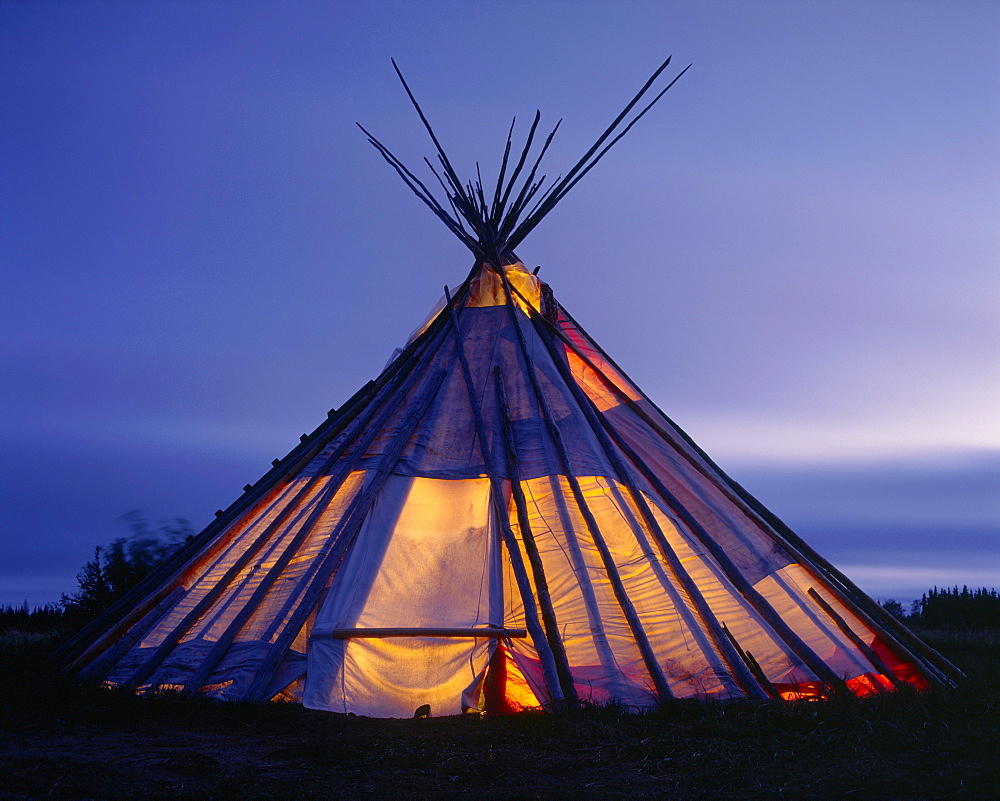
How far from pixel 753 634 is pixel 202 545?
4.50m

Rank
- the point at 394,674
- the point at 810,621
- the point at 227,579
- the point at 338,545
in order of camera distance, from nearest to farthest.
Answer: the point at 394,674 < the point at 338,545 < the point at 227,579 < the point at 810,621

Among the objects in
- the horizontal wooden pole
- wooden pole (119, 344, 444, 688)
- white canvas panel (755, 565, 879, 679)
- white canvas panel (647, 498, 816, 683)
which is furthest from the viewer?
white canvas panel (755, 565, 879, 679)

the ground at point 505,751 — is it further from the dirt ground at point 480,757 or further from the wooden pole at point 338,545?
the wooden pole at point 338,545

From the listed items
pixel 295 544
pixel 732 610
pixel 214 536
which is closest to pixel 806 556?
pixel 732 610

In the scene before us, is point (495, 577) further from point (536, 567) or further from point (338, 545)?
point (338, 545)

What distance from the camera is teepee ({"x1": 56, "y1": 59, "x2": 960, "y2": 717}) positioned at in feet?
18.3

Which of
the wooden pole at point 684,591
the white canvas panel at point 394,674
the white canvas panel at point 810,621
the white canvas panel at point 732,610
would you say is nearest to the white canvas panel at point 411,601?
the white canvas panel at point 394,674

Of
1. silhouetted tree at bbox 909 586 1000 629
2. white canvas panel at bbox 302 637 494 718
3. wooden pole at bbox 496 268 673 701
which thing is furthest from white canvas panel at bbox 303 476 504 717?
silhouetted tree at bbox 909 586 1000 629

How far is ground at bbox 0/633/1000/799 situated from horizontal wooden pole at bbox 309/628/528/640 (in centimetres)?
57

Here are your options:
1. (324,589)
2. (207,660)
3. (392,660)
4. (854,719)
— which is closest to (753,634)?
(854,719)

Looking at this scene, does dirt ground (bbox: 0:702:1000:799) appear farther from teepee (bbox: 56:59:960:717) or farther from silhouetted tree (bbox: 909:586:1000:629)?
silhouetted tree (bbox: 909:586:1000:629)

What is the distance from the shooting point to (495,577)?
6.03 m

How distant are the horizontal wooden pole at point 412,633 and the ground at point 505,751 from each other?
1.86 feet

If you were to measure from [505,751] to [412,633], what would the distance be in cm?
137
